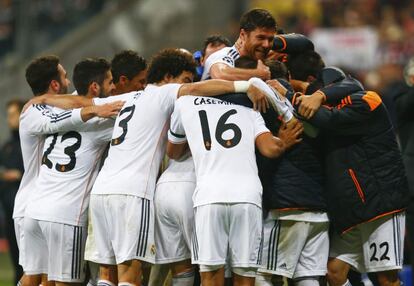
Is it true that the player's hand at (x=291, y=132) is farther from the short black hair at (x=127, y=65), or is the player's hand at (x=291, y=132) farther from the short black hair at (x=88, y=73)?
the short black hair at (x=88, y=73)

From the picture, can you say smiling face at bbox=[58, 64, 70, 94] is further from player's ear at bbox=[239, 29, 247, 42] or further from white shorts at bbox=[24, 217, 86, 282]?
player's ear at bbox=[239, 29, 247, 42]

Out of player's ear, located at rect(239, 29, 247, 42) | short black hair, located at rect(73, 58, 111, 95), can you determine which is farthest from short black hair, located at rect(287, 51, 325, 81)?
short black hair, located at rect(73, 58, 111, 95)

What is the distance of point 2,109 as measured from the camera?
19.2 metres

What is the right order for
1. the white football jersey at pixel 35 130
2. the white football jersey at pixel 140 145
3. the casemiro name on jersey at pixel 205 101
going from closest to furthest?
the casemiro name on jersey at pixel 205 101, the white football jersey at pixel 140 145, the white football jersey at pixel 35 130

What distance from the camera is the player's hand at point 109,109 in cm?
813

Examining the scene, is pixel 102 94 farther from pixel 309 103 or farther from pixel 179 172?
pixel 309 103

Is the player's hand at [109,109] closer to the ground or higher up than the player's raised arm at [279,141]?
higher up

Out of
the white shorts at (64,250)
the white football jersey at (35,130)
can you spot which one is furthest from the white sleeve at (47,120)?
the white shorts at (64,250)

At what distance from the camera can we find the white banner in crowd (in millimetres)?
17844

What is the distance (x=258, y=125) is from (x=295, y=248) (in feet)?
3.36

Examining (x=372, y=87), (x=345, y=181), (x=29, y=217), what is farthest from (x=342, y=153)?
(x=372, y=87)

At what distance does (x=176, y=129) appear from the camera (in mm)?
7855

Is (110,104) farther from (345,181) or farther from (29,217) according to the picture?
(345,181)

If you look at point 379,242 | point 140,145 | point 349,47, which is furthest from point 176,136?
point 349,47
